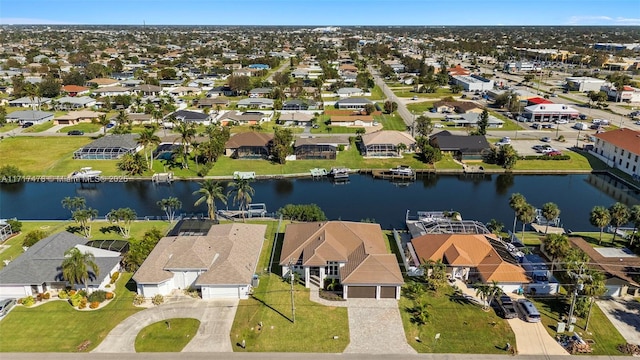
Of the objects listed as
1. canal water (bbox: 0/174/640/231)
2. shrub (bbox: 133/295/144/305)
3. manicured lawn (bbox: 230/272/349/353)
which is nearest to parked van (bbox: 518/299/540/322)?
manicured lawn (bbox: 230/272/349/353)

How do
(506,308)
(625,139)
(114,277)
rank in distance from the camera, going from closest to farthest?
(506,308) < (114,277) < (625,139)

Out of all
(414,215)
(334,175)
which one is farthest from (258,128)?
(414,215)

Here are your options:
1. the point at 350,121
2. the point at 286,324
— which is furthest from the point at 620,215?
the point at 350,121

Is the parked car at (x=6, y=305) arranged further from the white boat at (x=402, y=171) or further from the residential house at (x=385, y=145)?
the residential house at (x=385, y=145)

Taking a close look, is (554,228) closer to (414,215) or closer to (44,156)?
(414,215)

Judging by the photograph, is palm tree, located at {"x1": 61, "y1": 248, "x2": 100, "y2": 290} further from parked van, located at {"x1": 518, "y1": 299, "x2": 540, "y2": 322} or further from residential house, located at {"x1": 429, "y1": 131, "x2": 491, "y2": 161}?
residential house, located at {"x1": 429, "y1": 131, "x2": 491, "y2": 161}

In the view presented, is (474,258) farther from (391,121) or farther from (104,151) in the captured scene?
(391,121)

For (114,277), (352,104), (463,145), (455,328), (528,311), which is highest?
(352,104)
